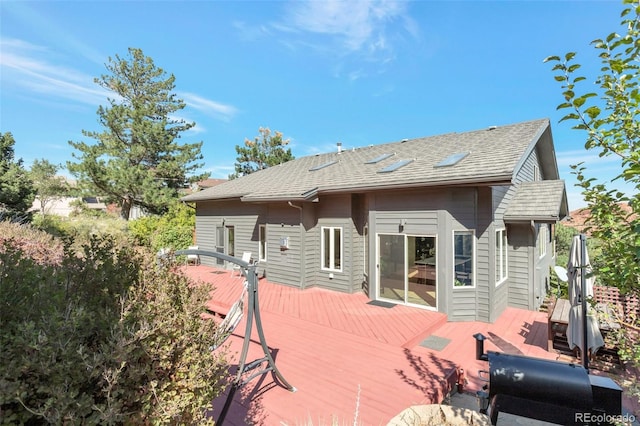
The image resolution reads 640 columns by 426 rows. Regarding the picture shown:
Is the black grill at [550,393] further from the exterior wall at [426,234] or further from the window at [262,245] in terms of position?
the window at [262,245]

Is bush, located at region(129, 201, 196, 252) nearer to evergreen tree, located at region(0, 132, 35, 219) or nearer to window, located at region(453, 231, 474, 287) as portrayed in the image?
evergreen tree, located at region(0, 132, 35, 219)

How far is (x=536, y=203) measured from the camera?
26.9 feet

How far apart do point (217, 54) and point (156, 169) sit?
46.5 feet

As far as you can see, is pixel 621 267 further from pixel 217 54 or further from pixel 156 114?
pixel 156 114

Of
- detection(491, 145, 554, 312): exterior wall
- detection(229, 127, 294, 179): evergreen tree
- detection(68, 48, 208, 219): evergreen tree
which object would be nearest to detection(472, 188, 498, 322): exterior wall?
detection(491, 145, 554, 312): exterior wall

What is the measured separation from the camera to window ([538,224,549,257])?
914 centimetres

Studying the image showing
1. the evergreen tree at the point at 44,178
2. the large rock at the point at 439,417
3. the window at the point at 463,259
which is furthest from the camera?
the evergreen tree at the point at 44,178

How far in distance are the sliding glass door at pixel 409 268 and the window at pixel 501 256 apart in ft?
6.15

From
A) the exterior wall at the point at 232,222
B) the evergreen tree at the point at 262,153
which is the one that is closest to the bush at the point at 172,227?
the exterior wall at the point at 232,222

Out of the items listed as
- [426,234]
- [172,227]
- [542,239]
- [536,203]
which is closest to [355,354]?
[426,234]

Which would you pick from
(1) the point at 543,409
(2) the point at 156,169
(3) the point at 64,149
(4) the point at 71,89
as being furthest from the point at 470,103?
(3) the point at 64,149

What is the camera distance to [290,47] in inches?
464

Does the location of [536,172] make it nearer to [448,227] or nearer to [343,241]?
[448,227]

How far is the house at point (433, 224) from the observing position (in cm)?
727
